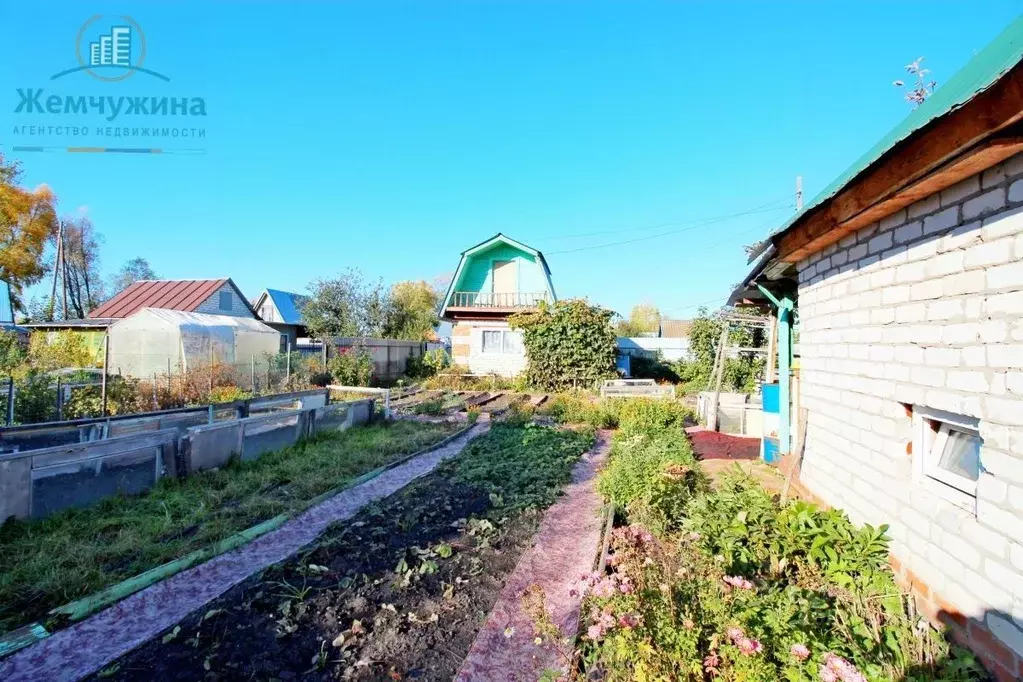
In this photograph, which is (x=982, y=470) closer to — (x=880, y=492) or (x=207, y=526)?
(x=880, y=492)

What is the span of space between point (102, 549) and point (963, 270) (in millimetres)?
6804

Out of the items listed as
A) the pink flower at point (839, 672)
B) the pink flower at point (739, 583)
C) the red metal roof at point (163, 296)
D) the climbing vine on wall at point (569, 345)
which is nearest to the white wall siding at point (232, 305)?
the red metal roof at point (163, 296)

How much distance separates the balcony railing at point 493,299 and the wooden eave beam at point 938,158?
58.8 ft

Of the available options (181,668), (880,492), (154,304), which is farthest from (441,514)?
(154,304)

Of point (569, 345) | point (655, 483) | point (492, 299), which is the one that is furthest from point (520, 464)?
point (492, 299)

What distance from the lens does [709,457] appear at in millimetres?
8266

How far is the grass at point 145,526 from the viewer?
12.4 feet

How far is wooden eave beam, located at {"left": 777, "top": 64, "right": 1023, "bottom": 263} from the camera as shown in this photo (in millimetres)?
2006

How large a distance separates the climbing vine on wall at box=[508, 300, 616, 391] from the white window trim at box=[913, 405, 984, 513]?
1406cm

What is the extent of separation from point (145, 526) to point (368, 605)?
3.05 meters

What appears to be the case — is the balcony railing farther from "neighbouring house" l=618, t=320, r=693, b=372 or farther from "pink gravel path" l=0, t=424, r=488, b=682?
"pink gravel path" l=0, t=424, r=488, b=682

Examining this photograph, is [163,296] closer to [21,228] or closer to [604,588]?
[21,228]

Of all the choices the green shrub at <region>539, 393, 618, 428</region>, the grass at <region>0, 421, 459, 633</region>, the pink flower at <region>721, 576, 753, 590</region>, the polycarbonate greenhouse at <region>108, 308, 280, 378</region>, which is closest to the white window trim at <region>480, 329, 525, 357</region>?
the green shrub at <region>539, 393, 618, 428</region>

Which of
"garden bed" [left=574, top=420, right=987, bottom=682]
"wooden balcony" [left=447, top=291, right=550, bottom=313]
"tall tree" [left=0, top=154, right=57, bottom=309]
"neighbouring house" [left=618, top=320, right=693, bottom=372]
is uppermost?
"tall tree" [left=0, top=154, right=57, bottom=309]
